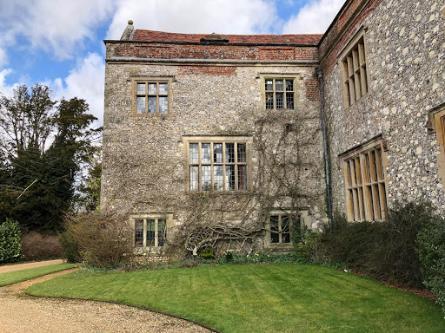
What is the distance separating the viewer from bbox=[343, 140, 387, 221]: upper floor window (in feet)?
30.3

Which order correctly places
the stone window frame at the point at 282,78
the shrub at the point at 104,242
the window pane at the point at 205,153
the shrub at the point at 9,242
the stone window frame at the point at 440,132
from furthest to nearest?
1. the shrub at the point at 9,242
2. the stone window frame at the point at 282,78
3. the window pane at the point at 205,153
4. the shrub at the point at 104,242
5. the stone window frame at the point at 440,132

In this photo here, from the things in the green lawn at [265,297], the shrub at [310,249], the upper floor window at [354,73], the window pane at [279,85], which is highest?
the window pane at [279,85]

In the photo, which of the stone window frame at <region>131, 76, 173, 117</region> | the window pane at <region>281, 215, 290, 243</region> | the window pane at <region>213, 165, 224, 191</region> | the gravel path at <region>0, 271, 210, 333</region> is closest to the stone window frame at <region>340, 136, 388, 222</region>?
the window pane at <region>281, 215, 290, 243</region>

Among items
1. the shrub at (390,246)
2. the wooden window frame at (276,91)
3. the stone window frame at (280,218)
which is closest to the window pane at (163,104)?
the wooden window frame at (276,91)

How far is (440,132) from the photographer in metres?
6.84

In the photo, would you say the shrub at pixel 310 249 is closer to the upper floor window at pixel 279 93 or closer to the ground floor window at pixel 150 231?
the ground floor window at pixel 150 231

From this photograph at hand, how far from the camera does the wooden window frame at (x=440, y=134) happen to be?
6.73 meters

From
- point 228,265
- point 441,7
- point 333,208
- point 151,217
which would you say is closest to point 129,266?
point 151,217

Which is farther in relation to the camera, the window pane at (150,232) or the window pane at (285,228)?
the window pane at (285,228)

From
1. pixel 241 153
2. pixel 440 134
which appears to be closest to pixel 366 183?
pixel 440 134

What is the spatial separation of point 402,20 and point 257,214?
689 cm

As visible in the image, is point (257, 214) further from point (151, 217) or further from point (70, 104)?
point (70, 104)

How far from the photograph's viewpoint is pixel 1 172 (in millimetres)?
19984

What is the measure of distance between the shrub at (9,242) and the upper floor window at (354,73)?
15.1 metres
